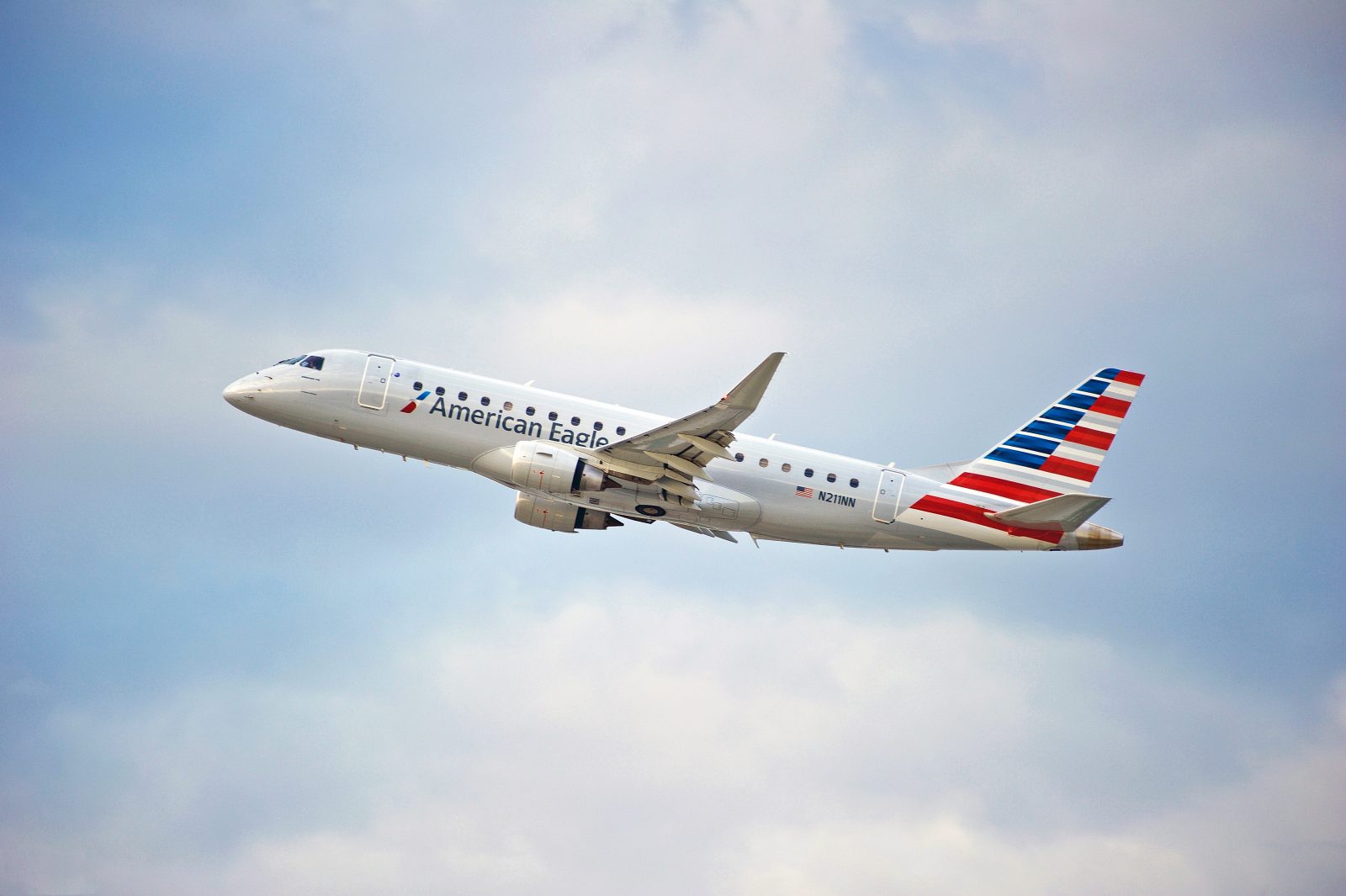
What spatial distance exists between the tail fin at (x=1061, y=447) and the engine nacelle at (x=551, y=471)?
16241 mm

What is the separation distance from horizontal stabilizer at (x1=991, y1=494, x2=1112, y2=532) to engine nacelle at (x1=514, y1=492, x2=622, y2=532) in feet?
57.2

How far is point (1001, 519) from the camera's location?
5509 cm

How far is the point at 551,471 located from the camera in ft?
172

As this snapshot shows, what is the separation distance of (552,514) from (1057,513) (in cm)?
2133

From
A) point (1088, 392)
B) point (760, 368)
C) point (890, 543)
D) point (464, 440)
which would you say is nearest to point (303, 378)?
point (464, 440)

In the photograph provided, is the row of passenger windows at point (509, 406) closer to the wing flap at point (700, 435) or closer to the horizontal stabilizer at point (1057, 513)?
the wing flap at point (700, 435)

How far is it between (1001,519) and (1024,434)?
534cm

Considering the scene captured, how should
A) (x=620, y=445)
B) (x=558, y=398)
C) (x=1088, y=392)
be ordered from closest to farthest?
(x=620, y=445), (x=558, y=398), (x=1088, y=392)

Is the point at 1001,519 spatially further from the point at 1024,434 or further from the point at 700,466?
the point at 700,466

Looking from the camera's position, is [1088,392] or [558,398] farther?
[1088,392]

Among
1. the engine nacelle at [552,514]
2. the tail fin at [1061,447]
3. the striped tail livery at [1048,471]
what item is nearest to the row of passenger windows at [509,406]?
the engine nacelle at [552,514]

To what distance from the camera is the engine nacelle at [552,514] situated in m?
57.6

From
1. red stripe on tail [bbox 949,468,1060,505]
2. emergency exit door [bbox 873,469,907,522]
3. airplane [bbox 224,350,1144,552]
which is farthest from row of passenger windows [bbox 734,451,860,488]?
red stripe on tail [bbox 949,468,1060,505]

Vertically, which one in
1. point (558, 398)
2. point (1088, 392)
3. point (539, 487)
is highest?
point (1088, 392)
